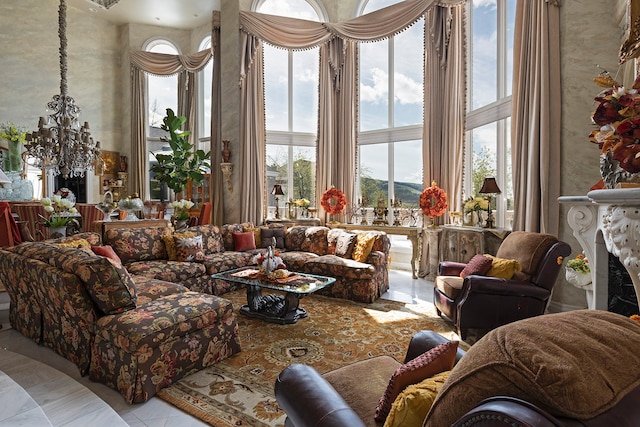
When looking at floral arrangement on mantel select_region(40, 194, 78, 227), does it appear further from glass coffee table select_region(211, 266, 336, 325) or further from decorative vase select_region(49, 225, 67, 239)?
glass coffee table select_region(211, 266, 336, 325)

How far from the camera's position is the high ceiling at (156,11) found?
27.6 ft

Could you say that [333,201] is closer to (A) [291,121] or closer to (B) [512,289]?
(A) [291,121]


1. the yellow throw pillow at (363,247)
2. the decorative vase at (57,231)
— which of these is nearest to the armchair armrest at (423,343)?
the yellow throw pillow at (363,247)

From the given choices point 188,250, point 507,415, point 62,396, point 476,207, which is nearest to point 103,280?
point 62,396

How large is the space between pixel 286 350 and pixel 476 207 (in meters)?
3.67

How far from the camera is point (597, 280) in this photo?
2.82 meters

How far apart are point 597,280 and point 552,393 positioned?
8.92 feet

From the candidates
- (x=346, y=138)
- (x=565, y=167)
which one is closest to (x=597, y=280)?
(x=565, y=167)

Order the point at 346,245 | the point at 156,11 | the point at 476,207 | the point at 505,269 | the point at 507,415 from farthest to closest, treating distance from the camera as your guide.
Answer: the point at 156,11 < the point at 476,207 < the point at 346,245 < the point at 505,269 < the point at 507,415

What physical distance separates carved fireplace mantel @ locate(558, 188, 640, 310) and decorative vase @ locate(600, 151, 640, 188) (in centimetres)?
15

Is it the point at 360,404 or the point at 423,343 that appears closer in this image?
the point at 360,404

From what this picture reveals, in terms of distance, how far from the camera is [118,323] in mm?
2525

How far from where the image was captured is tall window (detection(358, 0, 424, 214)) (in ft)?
22.5

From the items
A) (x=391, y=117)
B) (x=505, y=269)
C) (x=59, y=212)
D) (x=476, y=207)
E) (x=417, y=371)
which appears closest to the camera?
(x=417, y=371)
